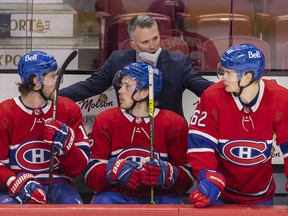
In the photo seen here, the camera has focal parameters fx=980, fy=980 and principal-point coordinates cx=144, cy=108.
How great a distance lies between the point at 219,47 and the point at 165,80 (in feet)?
2.59

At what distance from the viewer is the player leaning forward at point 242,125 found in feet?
17.1

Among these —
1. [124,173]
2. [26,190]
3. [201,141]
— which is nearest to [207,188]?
[201,141]

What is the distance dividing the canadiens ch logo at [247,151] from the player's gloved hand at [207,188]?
10.5 inches

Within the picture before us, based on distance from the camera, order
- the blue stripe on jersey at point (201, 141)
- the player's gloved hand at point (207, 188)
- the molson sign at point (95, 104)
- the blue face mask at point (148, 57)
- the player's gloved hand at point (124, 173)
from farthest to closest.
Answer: the molson sign at point (95, 104)
the blue face mask at point (148, 57)
the player's gloved hand at point (124, 173)
the blue stripe on jersey at point (201, 141)
the player's gloved hand at point (207, 188)

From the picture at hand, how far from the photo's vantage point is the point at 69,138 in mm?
5273

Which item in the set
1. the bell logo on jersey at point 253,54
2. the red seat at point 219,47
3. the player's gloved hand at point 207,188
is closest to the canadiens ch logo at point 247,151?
the player's gloved hand at point 207,188

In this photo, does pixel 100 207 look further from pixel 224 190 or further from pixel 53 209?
pixel 224 190

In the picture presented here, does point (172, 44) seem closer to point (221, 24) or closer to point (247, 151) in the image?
point (221, 24)

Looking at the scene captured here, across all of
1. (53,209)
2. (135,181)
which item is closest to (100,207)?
(53,209)

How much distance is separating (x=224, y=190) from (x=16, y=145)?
1.18 metres

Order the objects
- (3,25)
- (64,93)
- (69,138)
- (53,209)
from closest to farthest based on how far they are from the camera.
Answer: (53,209), (69,138), (64,93), (3,25)

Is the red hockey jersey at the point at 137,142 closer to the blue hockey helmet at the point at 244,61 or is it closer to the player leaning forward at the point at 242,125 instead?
the player leaning forward at the point at 242,125

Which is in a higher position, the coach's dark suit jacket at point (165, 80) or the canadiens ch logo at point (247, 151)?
the coach's dark suit jacket at point (165, 80)

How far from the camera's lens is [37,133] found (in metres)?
5.48
